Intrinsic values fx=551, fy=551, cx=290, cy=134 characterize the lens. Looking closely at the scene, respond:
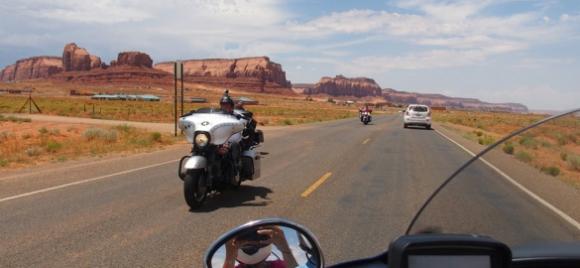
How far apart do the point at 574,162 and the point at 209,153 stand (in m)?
6.03

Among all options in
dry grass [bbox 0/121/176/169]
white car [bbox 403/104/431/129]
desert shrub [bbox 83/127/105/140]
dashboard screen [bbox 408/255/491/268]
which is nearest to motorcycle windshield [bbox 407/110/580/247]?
dashboard screen [bbox 408/255/491/268]

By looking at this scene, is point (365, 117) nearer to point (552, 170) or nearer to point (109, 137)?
point (109, 137)

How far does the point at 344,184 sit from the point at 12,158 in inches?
370

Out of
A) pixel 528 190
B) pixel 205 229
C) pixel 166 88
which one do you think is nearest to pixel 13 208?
pixel 205 229

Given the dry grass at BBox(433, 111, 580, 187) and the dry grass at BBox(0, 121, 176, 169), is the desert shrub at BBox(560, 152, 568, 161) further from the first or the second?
the dry grass at BBox(0, 121, 176, 169)

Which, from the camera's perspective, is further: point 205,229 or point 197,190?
point 197,190

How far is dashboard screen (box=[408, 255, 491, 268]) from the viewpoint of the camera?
6.46 feet

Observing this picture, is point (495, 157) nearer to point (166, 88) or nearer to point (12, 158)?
point (12, 158)

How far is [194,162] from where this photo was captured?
291 inches

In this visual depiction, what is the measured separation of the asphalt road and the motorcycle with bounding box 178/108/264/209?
1.06 feet

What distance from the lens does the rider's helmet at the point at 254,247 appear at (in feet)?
6.90

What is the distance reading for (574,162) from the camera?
2.25 m

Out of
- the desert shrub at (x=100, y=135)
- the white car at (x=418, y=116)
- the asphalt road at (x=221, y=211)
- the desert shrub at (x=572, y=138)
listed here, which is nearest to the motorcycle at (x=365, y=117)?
the white car at (x=418, y=116)

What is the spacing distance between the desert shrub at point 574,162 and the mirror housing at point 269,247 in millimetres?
1104
